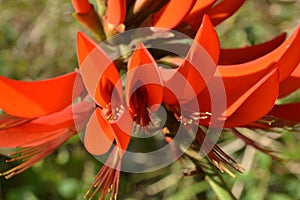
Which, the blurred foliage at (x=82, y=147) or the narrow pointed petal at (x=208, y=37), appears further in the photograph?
the blurred foliage at (x=82, y=147)

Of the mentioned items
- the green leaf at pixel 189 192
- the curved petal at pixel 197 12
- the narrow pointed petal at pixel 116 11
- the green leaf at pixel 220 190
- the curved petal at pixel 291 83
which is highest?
the narrow pointed petal at pixel 116 11

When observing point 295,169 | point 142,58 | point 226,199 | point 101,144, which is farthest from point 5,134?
point 295,169

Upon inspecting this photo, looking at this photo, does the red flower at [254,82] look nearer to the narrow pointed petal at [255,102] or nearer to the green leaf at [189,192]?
the narrow pointed petal at [255,102]

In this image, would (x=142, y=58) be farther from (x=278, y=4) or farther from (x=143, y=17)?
(x=278, y=4)

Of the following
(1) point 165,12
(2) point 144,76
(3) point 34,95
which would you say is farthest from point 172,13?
(3) point 34,95

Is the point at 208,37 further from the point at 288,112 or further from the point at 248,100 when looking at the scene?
the point at 288,112

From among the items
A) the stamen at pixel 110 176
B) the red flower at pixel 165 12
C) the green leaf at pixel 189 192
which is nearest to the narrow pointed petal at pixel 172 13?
the red flower at pixel 165 12
